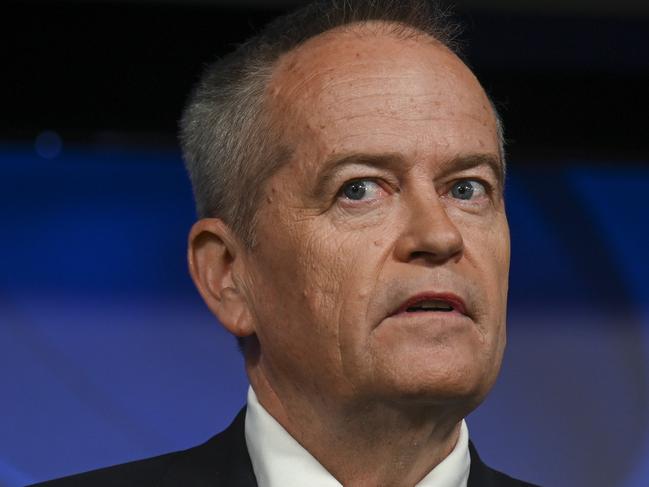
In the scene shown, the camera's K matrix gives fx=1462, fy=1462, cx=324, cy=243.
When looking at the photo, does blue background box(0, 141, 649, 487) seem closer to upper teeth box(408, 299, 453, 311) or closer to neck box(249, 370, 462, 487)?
neck box(249, 370, 462, 487)

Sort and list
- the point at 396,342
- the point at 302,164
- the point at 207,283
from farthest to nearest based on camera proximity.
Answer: the point at 207,283 → the point at 302,164 → the point at 396,342

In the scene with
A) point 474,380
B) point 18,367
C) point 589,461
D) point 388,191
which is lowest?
point 589,461

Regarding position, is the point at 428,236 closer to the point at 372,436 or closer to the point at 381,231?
the point at 381,231

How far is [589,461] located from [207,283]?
4.63ft

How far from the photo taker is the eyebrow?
8.42ft

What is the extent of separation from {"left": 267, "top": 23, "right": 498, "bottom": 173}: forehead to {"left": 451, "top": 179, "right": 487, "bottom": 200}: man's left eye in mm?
65

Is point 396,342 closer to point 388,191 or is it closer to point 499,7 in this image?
point 388,191

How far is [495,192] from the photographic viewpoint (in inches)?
107

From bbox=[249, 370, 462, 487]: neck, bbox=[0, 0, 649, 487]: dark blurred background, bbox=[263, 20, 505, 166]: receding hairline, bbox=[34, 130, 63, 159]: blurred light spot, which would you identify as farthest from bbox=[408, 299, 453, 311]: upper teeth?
bbox=[34, 130, 63, 159]: blurred light spot

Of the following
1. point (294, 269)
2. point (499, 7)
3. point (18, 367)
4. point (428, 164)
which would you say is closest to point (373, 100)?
point (428, 164)

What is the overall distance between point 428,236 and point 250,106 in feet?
1.71

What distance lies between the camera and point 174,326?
12.4 feet

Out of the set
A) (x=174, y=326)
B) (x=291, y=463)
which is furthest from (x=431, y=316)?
(x=174, y=326)

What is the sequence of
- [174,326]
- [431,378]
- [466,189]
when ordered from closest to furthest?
[431,378] → [466,189] → [174,326]
